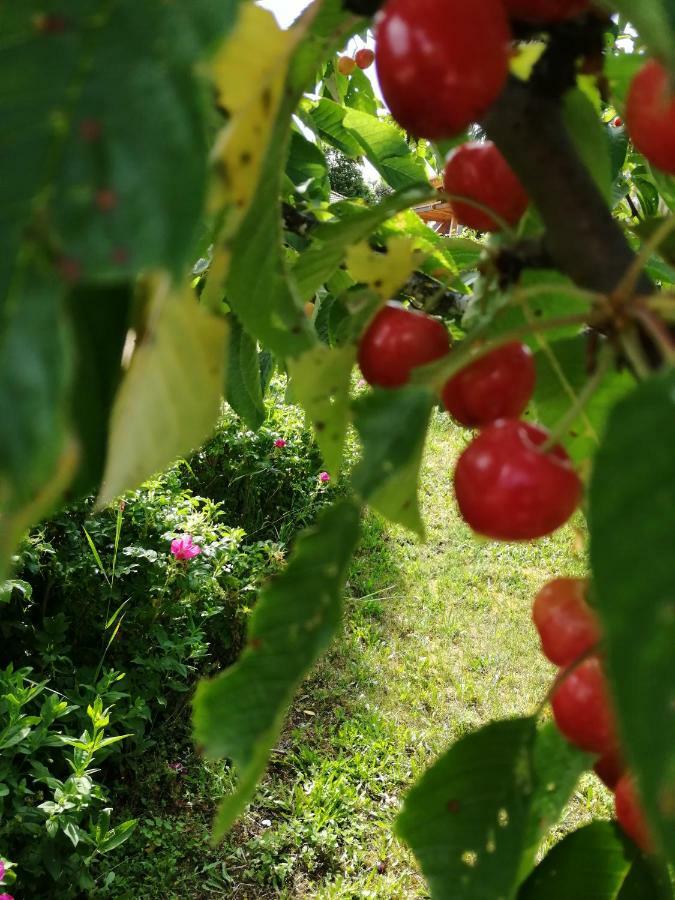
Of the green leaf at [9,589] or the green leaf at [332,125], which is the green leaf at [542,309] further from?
the green leaf at [9,589]

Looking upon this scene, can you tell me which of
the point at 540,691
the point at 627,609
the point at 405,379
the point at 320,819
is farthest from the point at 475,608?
the point at 627,609

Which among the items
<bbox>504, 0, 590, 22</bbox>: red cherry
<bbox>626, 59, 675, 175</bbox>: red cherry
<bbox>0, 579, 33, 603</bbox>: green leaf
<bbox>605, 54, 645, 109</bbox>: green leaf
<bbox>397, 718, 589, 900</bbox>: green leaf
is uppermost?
<bbox>504, 0, 590, 22</bbox>: red cherry

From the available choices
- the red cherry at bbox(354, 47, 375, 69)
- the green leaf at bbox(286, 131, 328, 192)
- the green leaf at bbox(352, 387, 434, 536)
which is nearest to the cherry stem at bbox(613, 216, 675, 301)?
the green leaf at bbox(352, 387, 434, 536)

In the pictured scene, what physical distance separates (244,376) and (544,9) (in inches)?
36.4

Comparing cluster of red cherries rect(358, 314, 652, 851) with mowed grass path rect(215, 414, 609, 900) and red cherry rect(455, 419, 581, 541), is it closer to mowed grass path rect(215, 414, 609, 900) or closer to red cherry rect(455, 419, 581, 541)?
red cherry rect(455, 419, 581, 541)

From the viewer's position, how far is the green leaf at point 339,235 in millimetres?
650

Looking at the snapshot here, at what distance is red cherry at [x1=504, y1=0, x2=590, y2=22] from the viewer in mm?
450

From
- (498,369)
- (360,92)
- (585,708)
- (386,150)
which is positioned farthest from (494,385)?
(360,92)

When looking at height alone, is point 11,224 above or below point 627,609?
above

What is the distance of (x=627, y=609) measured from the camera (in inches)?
10.4

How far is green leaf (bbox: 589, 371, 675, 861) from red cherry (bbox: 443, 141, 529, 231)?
0.42 m

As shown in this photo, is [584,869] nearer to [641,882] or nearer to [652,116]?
[641,882]

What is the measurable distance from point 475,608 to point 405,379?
140 inches

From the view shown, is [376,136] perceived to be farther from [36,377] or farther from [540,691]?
[540,691]
